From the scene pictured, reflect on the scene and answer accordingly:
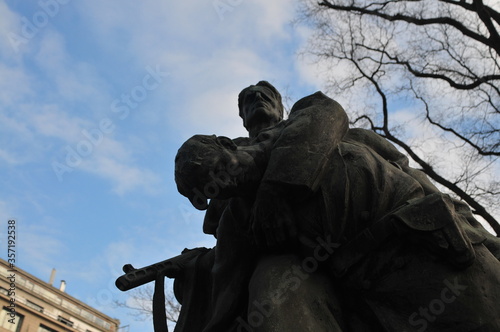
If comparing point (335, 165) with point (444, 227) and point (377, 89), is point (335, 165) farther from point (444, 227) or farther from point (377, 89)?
point (377, 89)

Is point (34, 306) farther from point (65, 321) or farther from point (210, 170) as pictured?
point (210, 170)

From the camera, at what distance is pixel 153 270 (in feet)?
9.16

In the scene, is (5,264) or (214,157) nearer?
(214,157)

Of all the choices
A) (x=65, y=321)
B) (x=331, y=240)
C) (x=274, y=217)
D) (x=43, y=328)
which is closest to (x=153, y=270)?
(x=274, y=217)

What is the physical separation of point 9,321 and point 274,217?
2189cm

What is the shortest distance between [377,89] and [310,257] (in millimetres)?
10021

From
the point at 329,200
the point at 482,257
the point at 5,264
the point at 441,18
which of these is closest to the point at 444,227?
the point at 482,257

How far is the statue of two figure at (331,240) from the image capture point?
1881 mm

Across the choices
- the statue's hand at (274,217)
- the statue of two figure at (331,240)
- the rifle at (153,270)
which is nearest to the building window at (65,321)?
the rifle at (153,270)

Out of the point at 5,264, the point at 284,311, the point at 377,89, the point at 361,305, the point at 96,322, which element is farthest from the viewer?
the point at 96,322

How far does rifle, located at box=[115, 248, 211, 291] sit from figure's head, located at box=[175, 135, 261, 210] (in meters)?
0.78

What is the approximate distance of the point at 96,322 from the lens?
2758cm

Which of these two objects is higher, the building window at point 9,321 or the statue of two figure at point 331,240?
the building window at point 9,321

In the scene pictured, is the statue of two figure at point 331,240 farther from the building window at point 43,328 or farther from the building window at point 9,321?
the building window at point 43,328
